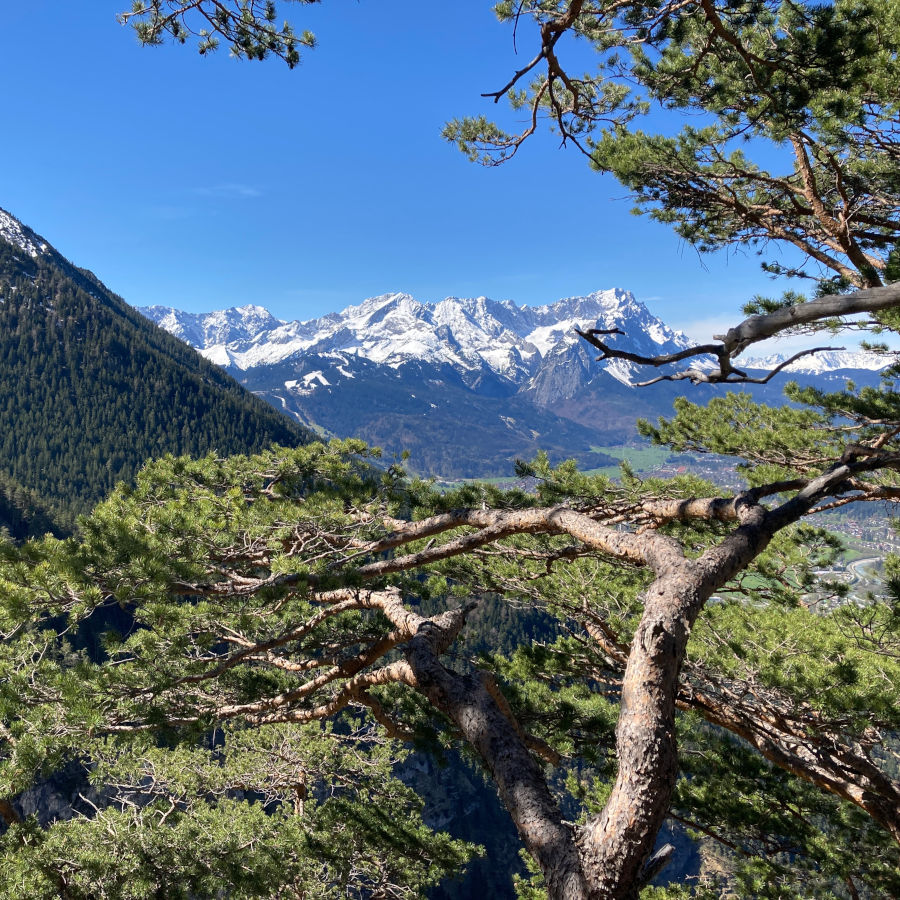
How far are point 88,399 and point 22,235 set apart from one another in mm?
96609

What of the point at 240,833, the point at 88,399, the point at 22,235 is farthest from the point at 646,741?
the point at 22,235

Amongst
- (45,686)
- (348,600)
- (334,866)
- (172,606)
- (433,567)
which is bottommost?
(334,866)

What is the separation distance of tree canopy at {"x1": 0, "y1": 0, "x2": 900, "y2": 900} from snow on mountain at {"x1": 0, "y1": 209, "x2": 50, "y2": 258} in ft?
778

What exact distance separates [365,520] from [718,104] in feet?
22.4

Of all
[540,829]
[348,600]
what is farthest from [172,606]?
[540,829]

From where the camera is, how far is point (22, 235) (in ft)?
627

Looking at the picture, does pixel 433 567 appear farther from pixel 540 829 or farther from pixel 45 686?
pixel 540 829

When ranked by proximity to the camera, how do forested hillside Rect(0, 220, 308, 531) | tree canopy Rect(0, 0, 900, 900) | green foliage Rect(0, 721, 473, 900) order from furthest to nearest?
forested hillside Rect(0, 220, 308, 531)
green foliage Rect(0, 721, 473, 900)
tree canopy Rect(0, 0, 900, 900)

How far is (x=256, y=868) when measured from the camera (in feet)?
22.9

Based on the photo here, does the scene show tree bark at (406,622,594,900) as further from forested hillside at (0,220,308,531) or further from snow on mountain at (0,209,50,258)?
snow on mountain at (0,209,50,258)

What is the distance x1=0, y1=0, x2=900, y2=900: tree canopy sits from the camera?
144 inches

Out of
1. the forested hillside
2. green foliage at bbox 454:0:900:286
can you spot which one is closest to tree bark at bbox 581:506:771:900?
green foliage at bbox 454:0:900:286

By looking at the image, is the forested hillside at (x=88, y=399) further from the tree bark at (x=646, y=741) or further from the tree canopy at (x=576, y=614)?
the tree bark at (x=646, y=741)

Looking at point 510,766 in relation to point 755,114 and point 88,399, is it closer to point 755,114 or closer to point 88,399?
point 755,114
